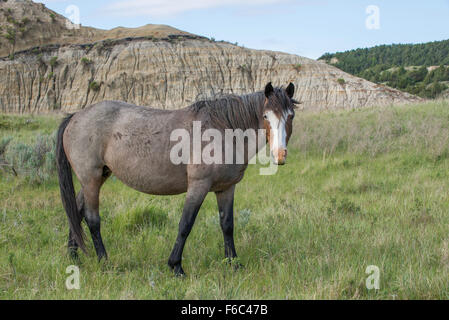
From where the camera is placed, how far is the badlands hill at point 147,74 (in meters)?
40.9

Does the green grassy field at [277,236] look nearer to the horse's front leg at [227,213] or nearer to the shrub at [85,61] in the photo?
the horse's front leg at [227,213]

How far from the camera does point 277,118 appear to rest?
3646 millimetres

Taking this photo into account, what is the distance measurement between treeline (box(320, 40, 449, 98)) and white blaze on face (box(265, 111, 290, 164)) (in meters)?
51.0

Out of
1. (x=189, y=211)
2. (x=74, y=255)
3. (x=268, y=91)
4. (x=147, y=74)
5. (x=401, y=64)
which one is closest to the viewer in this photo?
(x=268, y=91)

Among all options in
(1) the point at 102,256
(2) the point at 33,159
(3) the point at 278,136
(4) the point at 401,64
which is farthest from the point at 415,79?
(1) the point at 102,256

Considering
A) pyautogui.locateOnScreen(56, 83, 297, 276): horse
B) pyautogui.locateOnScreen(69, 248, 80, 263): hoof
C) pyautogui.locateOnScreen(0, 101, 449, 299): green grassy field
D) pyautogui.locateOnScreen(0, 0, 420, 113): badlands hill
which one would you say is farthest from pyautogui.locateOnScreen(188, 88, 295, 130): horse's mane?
pyautogui.locateOnScreen(0, 0, 420, 113): badlands hill

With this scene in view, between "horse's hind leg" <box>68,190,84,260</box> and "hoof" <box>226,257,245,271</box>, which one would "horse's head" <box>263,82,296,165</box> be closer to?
"hoof" <box>226,257,245,271</box>

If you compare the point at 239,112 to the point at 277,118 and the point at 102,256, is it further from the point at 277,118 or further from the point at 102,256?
the point at 102,256

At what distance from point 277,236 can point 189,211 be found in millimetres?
1667

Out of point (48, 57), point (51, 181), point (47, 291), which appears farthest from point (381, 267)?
point (48, 57)

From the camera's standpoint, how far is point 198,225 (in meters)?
5.71

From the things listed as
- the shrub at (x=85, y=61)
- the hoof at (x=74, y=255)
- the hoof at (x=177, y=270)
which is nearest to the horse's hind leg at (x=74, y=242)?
the hoof at (x=74, y=255)
